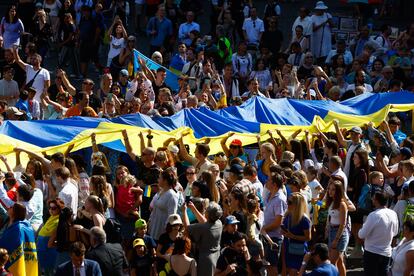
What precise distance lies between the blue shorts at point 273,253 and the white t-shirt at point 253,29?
12.3 m

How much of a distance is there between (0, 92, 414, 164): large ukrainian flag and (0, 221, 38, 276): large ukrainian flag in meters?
2.67

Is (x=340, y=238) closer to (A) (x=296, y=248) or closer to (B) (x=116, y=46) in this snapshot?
(A) (x=296, y=248)

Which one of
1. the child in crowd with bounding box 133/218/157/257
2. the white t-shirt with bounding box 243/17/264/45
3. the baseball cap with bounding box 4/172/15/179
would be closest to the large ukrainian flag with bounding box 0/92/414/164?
the baseball cap with bounding box 4/172/15/179

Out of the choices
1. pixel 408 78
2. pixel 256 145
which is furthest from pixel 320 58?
pixel 256 145

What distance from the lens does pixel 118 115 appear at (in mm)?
17438

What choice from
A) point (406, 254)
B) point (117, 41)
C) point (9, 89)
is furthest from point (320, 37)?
point (406, 254)

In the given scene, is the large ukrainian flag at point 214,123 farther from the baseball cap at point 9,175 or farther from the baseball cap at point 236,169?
the baseball cap at point 236,169

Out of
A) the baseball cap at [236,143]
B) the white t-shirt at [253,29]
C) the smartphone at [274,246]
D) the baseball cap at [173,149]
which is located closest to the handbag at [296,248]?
the smartphone at [274,246]

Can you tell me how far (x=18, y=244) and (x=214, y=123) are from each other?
6.01 metres

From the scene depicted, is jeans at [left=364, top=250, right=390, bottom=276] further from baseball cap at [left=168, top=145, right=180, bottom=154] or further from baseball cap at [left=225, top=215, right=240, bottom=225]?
baseball cap at [left=168, top=145, right=180, bottom=154]

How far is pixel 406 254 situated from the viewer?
488 inches

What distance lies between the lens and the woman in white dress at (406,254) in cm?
1238

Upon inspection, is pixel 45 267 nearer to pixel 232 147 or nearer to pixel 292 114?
pixel 232 147

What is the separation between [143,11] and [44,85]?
26.7ft
